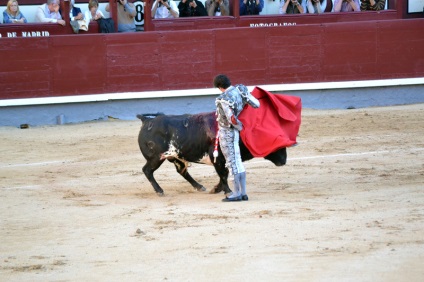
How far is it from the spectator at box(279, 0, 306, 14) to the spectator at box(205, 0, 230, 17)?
3.17ft

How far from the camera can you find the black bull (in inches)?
368

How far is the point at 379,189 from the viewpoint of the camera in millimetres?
9445

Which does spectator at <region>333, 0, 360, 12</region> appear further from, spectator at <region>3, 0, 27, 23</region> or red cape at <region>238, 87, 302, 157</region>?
red cape at <region>238, 87, 302, 157</region>

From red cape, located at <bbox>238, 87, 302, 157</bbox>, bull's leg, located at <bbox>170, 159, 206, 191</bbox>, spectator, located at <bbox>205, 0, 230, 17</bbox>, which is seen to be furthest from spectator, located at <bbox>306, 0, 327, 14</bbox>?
bull's leg, located at <bbox>170, 159, 206, 191</bbox>

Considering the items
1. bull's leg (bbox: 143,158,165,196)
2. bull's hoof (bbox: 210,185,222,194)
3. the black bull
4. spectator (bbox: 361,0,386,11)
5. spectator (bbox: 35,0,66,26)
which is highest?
spectator (bbox: 35,0,66,26)

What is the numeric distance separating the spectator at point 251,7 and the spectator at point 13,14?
3.64 metres

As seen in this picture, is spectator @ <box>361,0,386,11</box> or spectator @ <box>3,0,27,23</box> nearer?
spectator @ <box>3,0,27,23</box>

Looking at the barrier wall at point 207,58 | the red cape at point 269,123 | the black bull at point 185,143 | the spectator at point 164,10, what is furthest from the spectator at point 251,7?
the black bull at point 185,143

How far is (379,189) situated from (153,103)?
23.0 ft

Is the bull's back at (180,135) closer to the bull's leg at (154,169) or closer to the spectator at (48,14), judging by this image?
the bull's leg at (154,169)

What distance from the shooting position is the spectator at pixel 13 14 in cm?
1491

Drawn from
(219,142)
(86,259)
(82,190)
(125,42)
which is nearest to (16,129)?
(125,42)

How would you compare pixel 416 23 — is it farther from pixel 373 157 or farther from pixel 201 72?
pixel 373 157

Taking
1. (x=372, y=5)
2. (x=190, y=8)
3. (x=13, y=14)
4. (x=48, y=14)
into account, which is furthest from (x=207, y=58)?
(x=372, y=5)
